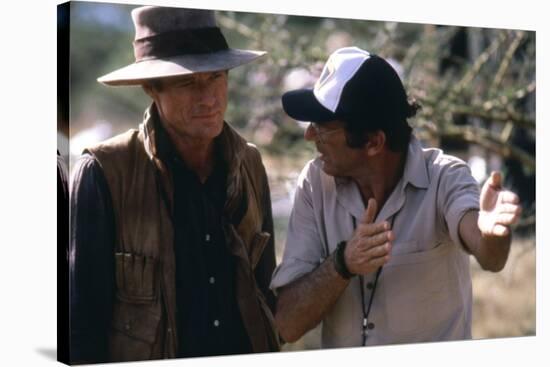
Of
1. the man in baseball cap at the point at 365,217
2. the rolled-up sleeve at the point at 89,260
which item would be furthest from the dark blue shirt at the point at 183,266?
the man in baseball cap at the point at 365,217

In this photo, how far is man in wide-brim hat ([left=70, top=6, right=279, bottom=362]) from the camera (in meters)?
5.99

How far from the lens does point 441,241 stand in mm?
6316

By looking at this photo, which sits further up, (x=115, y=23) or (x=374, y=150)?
(x=115, y=23)

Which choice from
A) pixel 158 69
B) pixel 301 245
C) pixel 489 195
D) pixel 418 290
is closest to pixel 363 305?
pixel 418 290

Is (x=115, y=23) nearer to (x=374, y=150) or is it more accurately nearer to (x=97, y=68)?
(x=97, y=68)

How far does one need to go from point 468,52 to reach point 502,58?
341 millimetres

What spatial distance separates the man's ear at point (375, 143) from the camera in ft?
20.8

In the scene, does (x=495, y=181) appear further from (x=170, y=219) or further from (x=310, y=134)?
(x=170, y=219)

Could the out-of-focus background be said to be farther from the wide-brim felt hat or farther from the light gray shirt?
the wide-brim felt hat

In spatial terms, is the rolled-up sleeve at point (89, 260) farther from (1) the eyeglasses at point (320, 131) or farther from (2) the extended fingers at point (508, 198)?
(2) the extended fingers at point (508, 198)

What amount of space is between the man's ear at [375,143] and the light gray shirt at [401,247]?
0.52 ft

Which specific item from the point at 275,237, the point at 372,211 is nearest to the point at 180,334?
the point at 275,237

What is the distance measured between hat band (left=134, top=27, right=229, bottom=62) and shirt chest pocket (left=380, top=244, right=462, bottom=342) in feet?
4.87

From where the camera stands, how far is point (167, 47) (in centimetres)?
605
